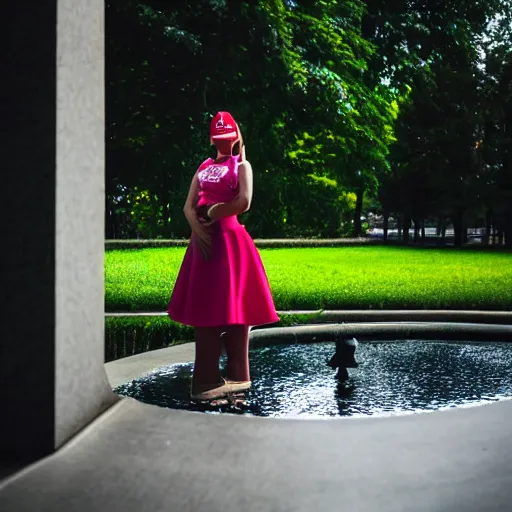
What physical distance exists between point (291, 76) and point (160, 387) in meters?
8.29

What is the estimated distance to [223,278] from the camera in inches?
227

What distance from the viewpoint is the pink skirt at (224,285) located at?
5777 mm

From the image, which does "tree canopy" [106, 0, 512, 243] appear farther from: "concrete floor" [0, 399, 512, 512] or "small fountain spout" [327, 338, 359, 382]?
"concrete floor" [0, 399, 512, 512]

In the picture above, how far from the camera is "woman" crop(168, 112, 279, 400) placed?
5793mm

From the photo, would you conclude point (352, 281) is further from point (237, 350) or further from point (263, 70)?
point (237, 350)

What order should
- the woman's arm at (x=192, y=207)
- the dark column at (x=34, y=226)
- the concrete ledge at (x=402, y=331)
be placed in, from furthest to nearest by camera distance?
1. the concrete ledge at (x=402, y=331)
2. the woman's arm at (x=192, y=207)
3. the dark column at (x=34, y=226)

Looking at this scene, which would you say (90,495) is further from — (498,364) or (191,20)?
(191,20)

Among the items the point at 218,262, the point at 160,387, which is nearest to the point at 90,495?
the point at 218,262

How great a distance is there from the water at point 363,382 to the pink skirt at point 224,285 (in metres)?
0.64

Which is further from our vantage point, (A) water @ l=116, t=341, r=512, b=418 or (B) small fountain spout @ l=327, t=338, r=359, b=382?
(B) small fountain spout @ l=327, t=338, r=359, b=382

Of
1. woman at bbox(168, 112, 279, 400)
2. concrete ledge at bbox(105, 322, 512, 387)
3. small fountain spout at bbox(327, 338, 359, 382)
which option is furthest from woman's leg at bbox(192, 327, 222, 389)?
concrete ledge at bbox(105, 322, 512, 387)

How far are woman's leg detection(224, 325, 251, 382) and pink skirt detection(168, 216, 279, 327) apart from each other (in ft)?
0.55

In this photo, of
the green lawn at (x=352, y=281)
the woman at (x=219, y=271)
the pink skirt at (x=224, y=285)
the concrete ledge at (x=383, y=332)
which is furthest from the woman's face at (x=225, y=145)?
the green lawn at (x=352, y=281)

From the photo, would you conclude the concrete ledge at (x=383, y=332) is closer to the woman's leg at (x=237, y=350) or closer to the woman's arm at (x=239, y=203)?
the woman's leg at (x=237, y=350)
